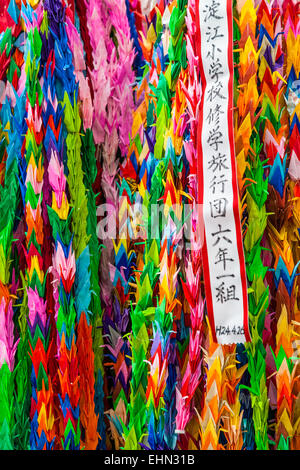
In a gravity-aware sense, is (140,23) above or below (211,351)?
above

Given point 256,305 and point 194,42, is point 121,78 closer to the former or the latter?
point 194,42

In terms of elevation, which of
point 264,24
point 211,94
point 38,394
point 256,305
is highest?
point 264,24

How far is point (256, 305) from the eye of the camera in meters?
0.72

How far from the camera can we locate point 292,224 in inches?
29.1

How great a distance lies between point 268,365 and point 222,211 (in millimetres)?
224

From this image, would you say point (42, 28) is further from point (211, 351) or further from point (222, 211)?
point (211, 351)

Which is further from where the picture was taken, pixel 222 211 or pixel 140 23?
pixel 140 23

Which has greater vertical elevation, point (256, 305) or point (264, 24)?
point (264, 24)

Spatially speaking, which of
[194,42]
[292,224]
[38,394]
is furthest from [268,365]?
[194,42]

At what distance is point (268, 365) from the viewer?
28.7 inches

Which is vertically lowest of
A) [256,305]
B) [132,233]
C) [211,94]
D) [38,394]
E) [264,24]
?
[38,394]

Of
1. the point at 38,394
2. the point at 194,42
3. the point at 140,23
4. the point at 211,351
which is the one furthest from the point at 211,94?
the point at 38,394

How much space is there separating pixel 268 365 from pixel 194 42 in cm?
46

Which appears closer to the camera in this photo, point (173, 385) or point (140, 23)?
point (173, 385)
